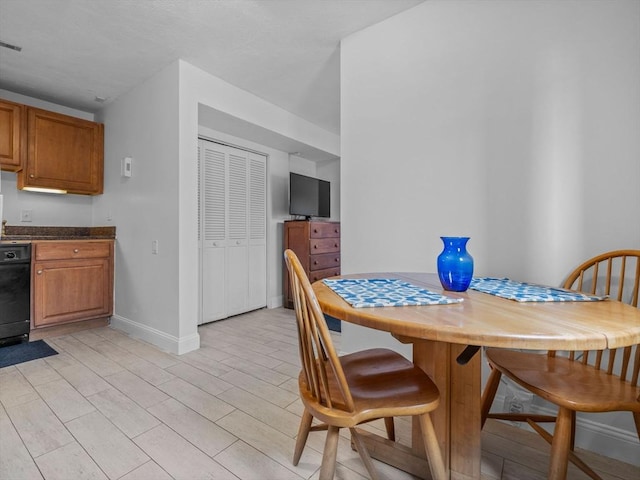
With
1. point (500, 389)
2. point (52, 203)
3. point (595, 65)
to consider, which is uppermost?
point (595, 65)

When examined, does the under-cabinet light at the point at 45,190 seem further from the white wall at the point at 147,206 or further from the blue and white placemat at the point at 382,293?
the blue and white placemat at the point at 382,293

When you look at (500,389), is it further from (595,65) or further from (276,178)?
(276,178)

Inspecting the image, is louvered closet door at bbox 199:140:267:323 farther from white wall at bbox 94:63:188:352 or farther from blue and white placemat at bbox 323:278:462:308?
blue and white placemat at bbox 323:278:462:308

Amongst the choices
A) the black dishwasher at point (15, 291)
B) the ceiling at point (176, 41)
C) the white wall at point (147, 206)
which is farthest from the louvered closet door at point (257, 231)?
the black dishwasher at point (15, 291)

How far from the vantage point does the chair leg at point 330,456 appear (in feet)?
3.21

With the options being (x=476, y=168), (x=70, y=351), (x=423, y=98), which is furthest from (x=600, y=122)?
(x=70, y=351)

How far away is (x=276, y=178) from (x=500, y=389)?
3.42 meters

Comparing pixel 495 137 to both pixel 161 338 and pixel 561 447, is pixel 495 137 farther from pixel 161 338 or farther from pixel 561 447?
pixel 161 338

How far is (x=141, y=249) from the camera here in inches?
118

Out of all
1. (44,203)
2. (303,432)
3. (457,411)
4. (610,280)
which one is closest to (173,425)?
(303,432)

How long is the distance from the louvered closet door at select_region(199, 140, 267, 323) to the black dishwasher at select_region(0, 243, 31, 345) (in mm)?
1477

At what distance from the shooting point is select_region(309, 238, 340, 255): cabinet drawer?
13.3ft

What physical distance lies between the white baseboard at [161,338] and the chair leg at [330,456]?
194cm

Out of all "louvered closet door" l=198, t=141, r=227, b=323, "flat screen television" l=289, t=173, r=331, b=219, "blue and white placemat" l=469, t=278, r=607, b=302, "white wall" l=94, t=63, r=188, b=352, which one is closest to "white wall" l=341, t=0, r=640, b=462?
"blue and white placemat" l=469, t=278, r=607, b=302
